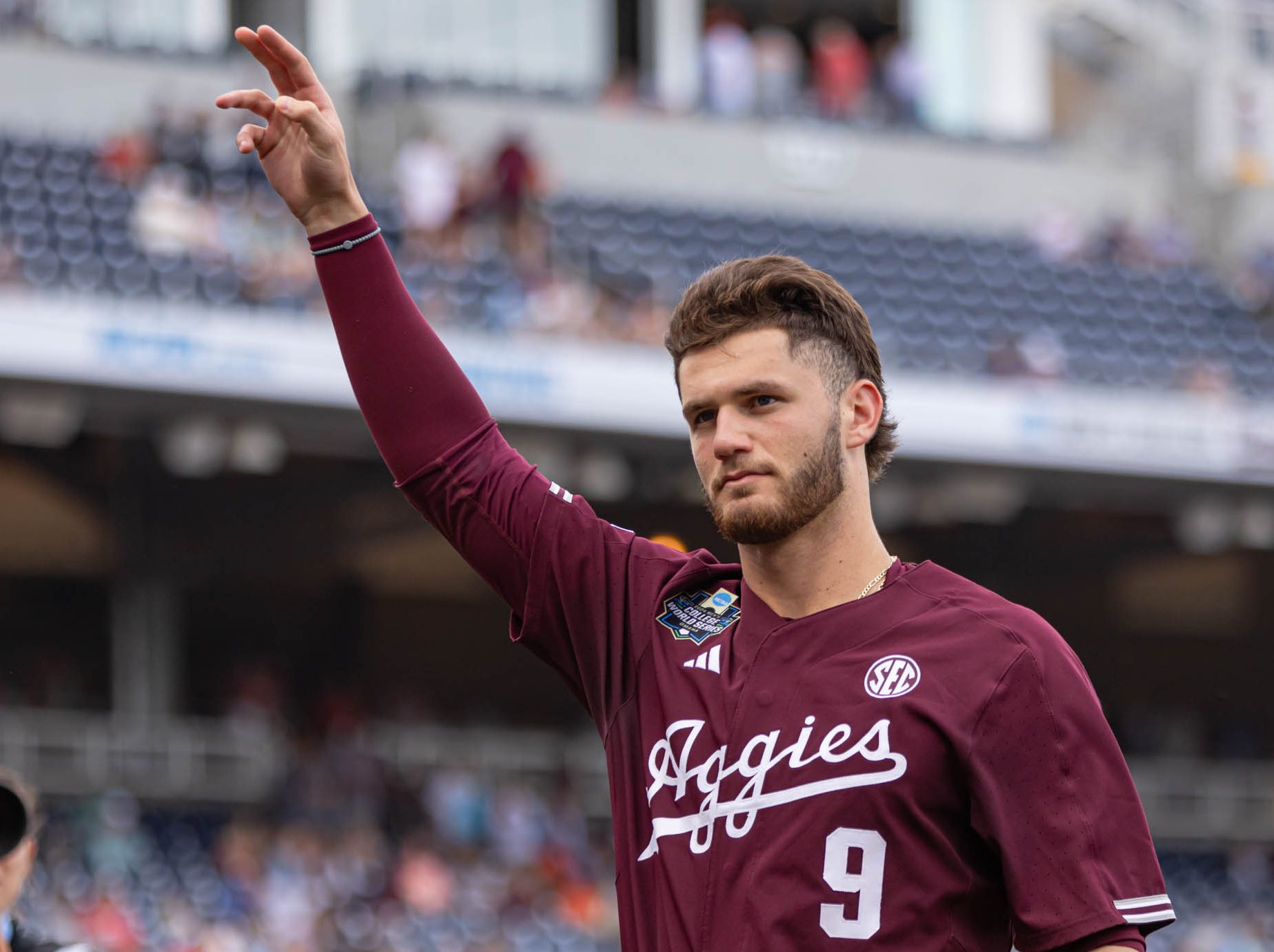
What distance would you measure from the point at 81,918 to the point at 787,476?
24.9 feet

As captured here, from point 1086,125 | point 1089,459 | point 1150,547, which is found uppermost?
point 1086,125

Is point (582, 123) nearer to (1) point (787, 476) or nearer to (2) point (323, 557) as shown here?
(2) point (323, 557)

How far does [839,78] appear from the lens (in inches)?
717

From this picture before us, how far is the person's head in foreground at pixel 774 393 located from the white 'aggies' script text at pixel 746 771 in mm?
231

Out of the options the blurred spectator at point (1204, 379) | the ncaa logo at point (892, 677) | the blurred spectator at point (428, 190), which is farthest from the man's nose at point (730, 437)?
the blurred spectator at point (1204, 379)

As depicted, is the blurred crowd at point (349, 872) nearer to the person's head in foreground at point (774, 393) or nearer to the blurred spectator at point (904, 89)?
the person's head in foreground at point (774, 393)

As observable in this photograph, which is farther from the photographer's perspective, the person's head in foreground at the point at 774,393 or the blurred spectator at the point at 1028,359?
the blurred spectator at the point at 1028,359

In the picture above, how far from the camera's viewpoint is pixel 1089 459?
1290cm

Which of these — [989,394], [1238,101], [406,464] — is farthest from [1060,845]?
[1238,101]

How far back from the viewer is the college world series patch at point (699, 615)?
2.22 m

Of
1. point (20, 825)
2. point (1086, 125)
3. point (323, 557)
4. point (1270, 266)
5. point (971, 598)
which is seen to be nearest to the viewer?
point (971, 598)

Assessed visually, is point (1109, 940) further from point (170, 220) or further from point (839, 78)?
point (839, 78)

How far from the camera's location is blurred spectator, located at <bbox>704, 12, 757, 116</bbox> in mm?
17594

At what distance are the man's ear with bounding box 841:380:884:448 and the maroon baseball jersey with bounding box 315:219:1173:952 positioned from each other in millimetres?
159
